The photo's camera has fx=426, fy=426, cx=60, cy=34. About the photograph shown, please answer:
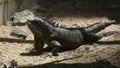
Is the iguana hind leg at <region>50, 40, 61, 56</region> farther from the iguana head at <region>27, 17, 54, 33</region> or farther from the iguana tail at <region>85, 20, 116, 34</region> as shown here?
→ the iguana tail at <region>85, 20, 116, 34</region>

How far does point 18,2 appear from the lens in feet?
31.1

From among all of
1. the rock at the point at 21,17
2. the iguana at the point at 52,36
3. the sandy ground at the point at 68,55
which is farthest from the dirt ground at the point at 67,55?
the rock at the point at 21,17

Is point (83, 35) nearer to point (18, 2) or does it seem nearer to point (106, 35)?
point (106, 35)

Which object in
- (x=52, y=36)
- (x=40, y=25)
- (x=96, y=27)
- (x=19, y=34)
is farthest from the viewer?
(x=96, y=27)

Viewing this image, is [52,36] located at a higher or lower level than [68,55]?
higher

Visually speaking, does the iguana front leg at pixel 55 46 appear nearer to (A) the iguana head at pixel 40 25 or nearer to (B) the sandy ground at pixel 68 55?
(B) the sandy ground at pixel 68 55

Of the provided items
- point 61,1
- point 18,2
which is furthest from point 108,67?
point 61,1

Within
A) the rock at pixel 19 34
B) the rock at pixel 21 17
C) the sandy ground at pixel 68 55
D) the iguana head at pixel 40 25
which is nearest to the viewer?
the sandy ground at pixel 68 55

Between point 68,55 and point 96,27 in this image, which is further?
point 96,27

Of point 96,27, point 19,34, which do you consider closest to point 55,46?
point 19,34

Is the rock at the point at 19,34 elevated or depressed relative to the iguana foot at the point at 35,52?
elevated

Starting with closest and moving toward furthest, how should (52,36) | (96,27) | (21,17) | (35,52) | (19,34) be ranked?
(52,36), (35,52), (19,34), (96,27), (21,17)

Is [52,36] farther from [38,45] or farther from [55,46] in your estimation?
[38,45]

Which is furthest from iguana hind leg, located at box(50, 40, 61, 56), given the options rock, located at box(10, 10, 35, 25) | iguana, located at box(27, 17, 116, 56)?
rock, located at box(10, 10, 35, 25)
